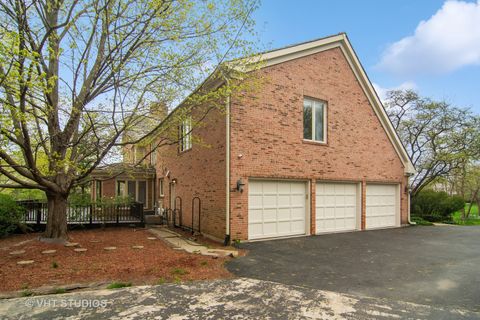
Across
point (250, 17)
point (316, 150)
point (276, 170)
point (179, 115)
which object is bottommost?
point (276, 170)

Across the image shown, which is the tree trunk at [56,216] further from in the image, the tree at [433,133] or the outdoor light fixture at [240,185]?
the tree at [433,133]

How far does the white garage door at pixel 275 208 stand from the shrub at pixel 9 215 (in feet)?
28.9

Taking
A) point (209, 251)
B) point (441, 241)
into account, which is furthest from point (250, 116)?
point (441, 241)

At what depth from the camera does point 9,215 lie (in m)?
11.2

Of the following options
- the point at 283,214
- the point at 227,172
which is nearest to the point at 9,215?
the point at 227,172

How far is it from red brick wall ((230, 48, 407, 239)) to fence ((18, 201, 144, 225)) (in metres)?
6.66

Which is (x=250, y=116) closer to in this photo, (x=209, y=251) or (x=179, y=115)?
(x=179, y=115)

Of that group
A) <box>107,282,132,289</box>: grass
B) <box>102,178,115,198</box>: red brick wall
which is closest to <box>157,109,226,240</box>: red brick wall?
<box>107,282,132,289</box>: grass

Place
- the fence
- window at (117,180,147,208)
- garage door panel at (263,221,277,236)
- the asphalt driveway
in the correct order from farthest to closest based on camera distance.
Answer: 1. window at (117,180,147,208)
2. the fence
3. garage door panel at (263,221,277,236)
4. the asphalt driveway

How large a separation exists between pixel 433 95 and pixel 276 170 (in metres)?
16.5

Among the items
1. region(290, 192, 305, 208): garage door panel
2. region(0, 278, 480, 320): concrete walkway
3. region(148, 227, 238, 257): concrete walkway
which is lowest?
region(148, 227, 238, 257): concrete walkway

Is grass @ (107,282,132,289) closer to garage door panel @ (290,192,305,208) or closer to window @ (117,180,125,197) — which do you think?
garage door panel @ (290,192,305,208)

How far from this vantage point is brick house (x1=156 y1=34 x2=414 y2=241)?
1009 centimetres

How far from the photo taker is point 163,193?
18.1 m
